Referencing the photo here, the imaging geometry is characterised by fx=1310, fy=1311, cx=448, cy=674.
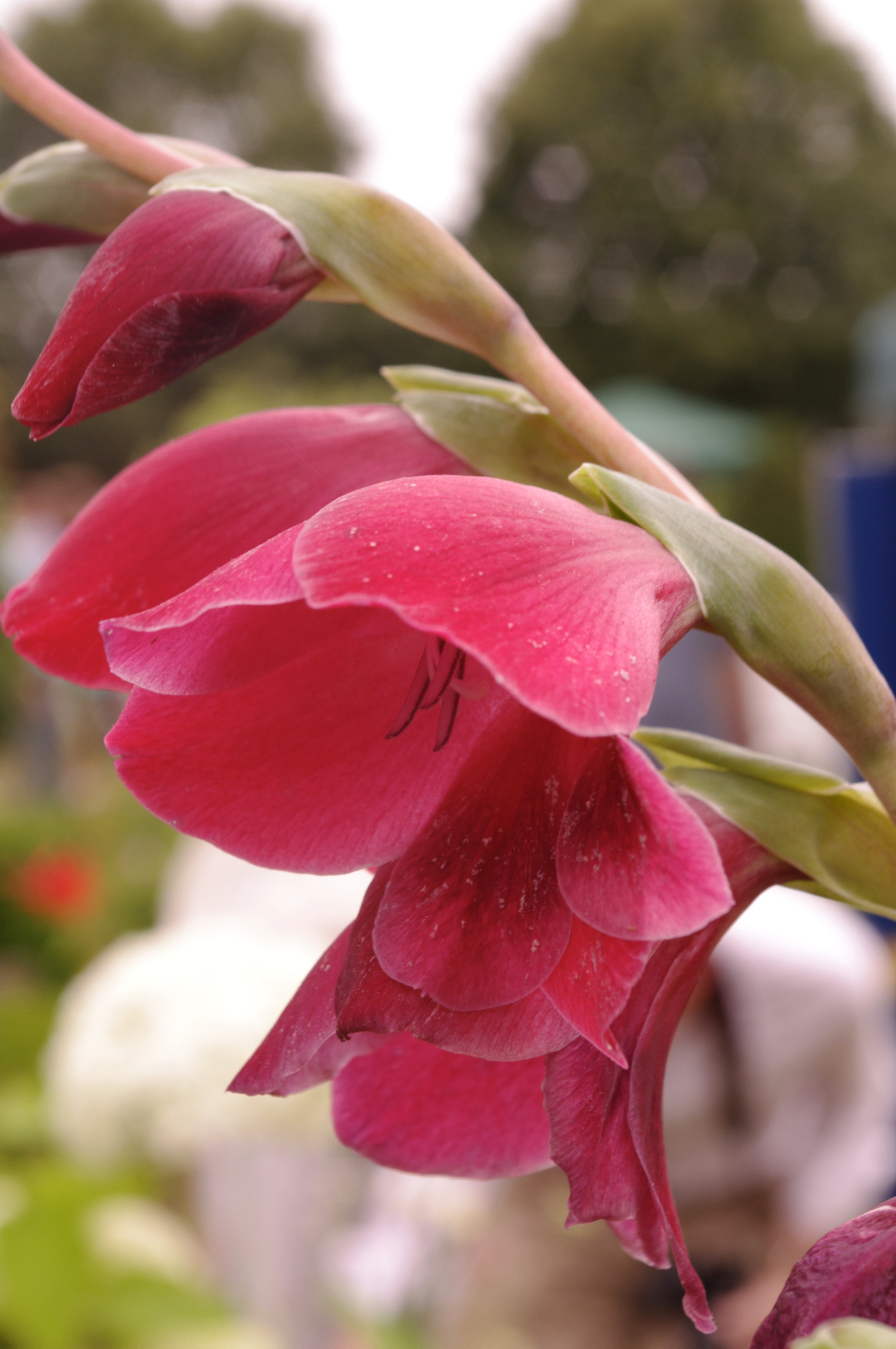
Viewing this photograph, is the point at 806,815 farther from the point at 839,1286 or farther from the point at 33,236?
the point at 33,236

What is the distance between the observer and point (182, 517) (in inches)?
12.4

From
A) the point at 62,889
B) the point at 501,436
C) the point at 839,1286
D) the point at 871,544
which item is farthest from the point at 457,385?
the point at 62,889

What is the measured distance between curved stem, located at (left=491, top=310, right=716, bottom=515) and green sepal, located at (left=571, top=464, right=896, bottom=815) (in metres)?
0.04

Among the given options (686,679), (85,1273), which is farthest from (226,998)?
(686,679)

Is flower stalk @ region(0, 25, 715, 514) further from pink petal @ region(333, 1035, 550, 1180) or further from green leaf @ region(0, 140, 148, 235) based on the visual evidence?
pink petal @ region(333, 1035, 550, 1180)

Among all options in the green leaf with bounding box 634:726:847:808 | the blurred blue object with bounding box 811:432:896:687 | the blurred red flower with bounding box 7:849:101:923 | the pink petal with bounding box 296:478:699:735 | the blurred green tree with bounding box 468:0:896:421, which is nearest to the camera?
the pink petal with bounding box 296:478:699:735

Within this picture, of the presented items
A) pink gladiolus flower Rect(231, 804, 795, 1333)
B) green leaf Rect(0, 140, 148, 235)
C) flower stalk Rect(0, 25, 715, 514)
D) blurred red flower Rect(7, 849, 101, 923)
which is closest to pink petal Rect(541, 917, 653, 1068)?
pink gladiolus flower Rect(231, 804, 795, 1333)

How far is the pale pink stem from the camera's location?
1.04 feet

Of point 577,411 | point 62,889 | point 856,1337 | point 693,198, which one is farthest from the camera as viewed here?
point 693,198

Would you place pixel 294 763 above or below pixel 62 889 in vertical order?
above

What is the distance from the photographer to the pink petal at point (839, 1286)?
10.6 inches

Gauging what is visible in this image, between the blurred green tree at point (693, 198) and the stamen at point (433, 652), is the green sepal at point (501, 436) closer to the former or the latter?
the stamen at point (433, 652)

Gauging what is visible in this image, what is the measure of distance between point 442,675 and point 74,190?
0.16 meters

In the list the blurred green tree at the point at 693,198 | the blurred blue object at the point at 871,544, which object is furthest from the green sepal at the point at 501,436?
the blurred green tree at the point at 693,198
